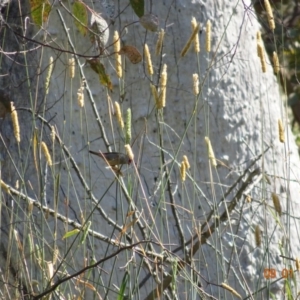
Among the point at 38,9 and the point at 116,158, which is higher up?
the point at 38,9

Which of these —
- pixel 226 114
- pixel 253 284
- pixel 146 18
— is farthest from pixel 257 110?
pixel 146 18

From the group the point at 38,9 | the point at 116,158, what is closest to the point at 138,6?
the point at 38,9

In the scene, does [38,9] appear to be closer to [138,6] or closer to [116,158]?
[138,6]

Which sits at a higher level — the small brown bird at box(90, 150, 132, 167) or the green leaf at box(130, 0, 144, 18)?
the green leaf at box(130, 0, 144, 18)

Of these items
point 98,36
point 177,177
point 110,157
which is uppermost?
point 98,36

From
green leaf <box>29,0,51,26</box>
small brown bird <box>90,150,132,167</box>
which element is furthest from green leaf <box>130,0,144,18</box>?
small brown bird <box>90,150,132,167</box>

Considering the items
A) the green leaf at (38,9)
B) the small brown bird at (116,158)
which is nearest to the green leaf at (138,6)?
the green leaf at (38,9)

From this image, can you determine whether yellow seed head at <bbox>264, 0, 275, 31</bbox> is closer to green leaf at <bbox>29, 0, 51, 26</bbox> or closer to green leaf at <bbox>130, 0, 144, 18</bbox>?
green leaf at <bbox>130, 0, 144, 18</bbox>

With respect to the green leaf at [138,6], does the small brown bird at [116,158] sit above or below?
below

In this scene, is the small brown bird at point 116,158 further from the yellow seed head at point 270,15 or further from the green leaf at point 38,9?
the yellow seed head at point 270,15

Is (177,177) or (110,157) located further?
(177,177)

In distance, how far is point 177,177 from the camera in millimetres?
1944

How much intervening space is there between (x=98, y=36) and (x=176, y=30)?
24.1 inches

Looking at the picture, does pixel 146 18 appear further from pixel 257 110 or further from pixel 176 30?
pixel 257 110
